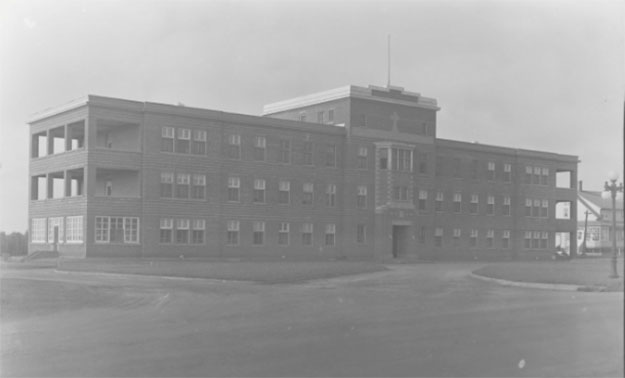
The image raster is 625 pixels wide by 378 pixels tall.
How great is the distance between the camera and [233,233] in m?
42.5

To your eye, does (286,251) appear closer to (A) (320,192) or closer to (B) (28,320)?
(A) (320,192)

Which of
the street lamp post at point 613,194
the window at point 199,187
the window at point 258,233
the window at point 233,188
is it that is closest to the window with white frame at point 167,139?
the window at point 199,187

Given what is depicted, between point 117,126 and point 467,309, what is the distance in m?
33.9

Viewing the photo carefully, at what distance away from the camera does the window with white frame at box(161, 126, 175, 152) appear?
3962cm

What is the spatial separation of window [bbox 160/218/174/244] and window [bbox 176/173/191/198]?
155cm

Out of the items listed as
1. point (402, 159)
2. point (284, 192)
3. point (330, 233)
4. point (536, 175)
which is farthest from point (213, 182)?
point (536, 175)

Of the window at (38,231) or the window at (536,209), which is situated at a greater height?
the window at (536,209)

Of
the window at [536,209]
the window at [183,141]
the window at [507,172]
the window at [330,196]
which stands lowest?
the window at [536,209]

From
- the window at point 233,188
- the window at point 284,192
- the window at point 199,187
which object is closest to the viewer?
the window at point 199,187

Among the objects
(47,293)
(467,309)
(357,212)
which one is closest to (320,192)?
(357,212)

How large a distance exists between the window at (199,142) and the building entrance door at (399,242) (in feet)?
39.7

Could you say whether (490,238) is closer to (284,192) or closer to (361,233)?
(361,233)

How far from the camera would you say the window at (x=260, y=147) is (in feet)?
140

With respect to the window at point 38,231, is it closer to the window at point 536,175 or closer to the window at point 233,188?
the window at point 233,188
